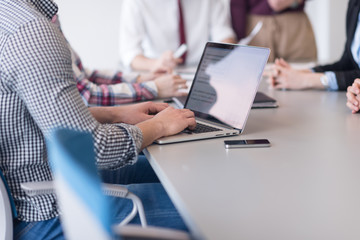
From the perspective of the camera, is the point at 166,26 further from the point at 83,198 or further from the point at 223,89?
the point at 83,198

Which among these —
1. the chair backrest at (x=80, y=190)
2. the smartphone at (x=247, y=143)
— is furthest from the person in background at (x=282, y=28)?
the chair backrest at (x=80, y=190)

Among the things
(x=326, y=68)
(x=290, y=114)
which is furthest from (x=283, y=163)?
(x=326, y=68)

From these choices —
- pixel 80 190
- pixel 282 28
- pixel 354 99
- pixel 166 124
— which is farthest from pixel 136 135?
pixel 282 28

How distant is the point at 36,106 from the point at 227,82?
0.56m

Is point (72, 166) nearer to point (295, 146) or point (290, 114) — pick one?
point (295, 146)

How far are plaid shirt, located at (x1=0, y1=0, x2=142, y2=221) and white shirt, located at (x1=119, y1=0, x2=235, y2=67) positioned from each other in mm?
1654

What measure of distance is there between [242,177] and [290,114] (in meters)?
0.58

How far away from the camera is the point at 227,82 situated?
1.32m

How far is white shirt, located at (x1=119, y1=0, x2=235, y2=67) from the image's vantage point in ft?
9.14

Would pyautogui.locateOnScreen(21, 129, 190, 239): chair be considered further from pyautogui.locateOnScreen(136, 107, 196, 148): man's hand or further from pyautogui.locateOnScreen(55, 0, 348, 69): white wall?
pyautogui.locateOnScreen(55, 0, 348, 69): white wall

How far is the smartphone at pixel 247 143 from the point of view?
44.2 inches

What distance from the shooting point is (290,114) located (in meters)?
1.46

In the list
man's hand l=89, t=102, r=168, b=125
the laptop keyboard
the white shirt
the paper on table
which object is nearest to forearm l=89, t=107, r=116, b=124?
man's hand l=89, t=102, r=168, b=125

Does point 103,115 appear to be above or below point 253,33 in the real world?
above
